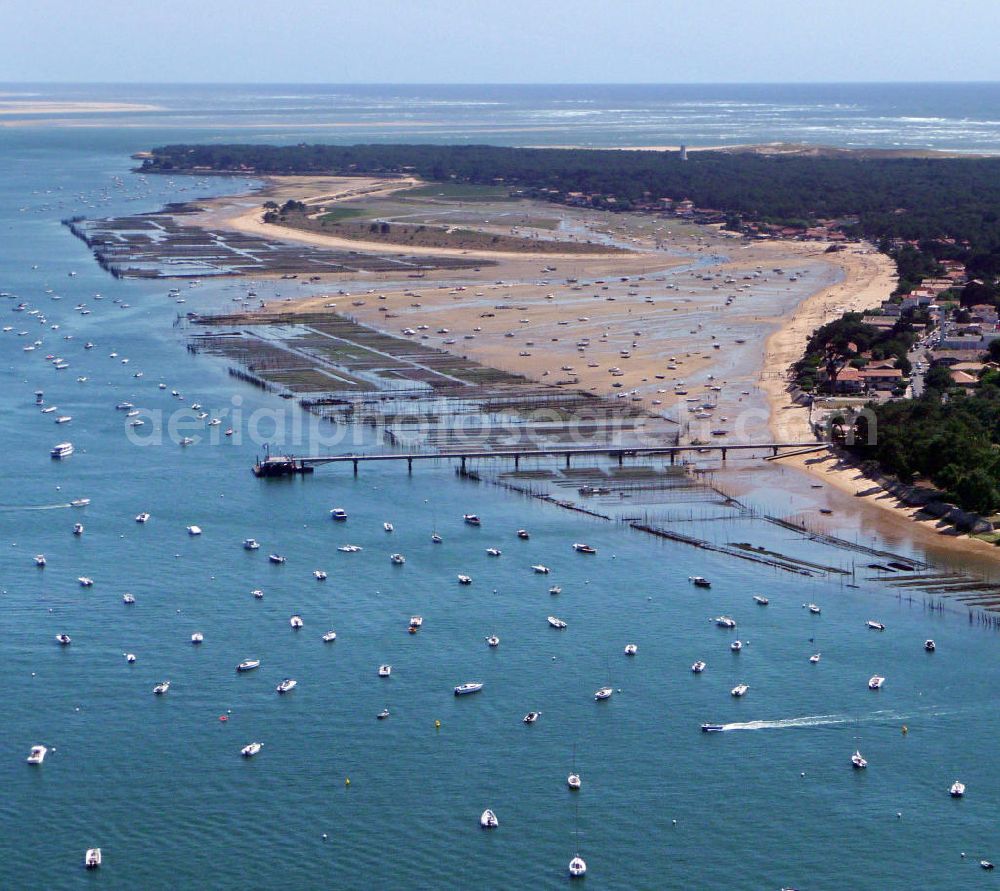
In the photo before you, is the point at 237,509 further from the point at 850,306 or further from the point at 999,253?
the point at 999,253

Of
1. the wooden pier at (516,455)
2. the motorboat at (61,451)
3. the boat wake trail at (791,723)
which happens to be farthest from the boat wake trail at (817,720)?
the motorboat at (61,451)

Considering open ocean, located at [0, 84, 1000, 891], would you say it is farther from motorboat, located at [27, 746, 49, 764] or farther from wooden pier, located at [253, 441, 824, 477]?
wooden pier, located at [253, 441, 824, 477]

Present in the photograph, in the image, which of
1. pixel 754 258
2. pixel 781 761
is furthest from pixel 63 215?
pixel 781 761

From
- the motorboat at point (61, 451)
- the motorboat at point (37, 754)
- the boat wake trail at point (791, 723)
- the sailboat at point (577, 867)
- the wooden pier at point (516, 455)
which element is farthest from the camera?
the motorboat at point (61, 451)

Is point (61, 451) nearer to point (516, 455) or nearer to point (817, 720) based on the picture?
point (516, 455)

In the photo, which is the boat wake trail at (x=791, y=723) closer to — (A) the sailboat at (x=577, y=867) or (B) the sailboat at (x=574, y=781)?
(B) the sailboat at (x=574, y=781)

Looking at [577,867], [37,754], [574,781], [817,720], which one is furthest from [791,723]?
[37,754]
